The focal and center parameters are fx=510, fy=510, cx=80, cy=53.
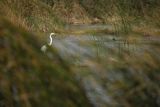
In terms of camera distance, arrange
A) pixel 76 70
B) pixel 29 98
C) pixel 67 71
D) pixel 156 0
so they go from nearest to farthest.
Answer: pixel 29 98 < pixel 67 71 < pixel 76 70 < pixel 156 0

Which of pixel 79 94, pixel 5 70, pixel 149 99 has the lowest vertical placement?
pixel 149 99

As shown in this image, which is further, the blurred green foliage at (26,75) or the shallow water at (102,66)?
the shallow water at (102,66)

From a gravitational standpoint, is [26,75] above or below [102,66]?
above

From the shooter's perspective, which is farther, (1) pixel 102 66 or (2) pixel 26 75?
(1) pixel 102 66

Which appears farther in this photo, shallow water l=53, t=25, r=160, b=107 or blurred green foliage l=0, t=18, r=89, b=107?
shallow water l=53, t=25, r=160, b=107

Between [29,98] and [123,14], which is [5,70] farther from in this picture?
[123,14]

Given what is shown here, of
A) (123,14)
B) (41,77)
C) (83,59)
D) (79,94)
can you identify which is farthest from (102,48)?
(123,14)

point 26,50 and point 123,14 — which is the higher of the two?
point 26,50

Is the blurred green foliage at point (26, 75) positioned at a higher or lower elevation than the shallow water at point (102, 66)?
higher

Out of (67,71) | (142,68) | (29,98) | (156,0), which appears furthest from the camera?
(156,0)

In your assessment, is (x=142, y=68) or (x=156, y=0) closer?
(x=142, y=68)

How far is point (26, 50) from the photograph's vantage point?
182 cm

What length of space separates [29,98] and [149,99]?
735mm

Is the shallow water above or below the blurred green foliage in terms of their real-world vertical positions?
below
